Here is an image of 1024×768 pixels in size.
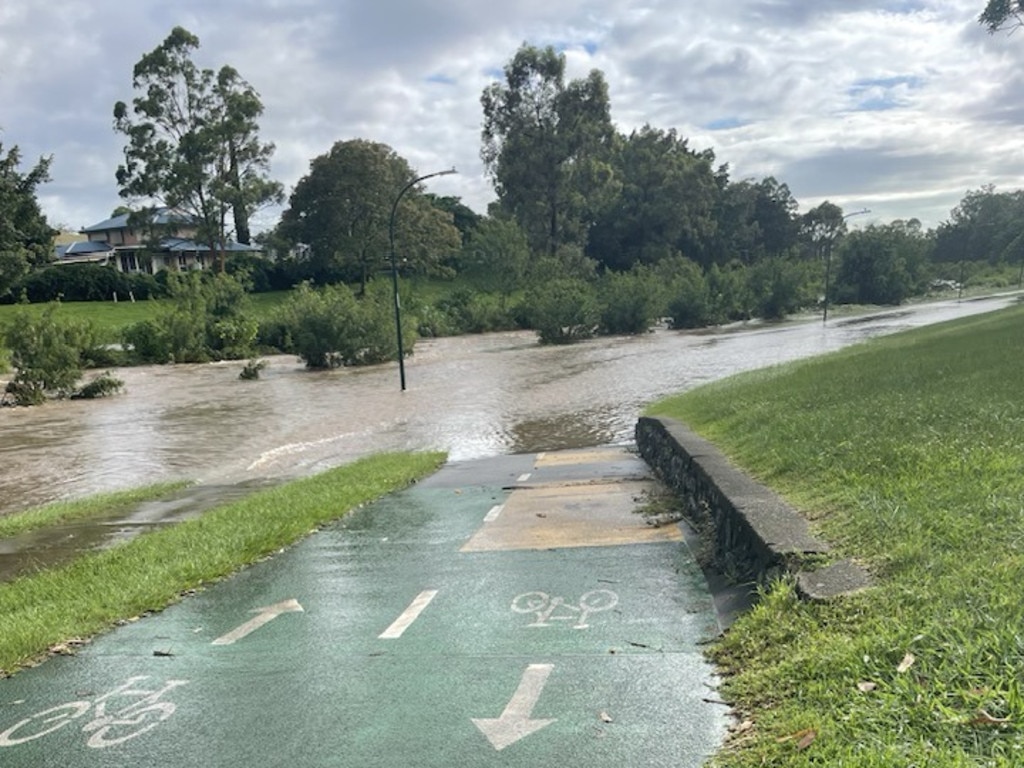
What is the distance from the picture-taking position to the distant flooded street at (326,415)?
1606cm

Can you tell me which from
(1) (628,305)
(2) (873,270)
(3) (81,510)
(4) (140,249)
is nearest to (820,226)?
(2) (873,270)

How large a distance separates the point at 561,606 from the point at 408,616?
37.2 inches

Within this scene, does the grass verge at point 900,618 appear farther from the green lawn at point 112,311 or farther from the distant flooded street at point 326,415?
the green lawn at point 112,311

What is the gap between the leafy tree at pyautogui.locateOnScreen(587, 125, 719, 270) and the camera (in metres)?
86.9

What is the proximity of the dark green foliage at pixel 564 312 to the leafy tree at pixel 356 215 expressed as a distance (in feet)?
55.3

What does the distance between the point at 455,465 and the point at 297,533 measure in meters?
5.46

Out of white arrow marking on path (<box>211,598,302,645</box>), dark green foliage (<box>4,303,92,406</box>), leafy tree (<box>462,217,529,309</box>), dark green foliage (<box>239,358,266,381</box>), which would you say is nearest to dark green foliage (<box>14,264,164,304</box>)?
leafy tree (<box>462,217,529,309</box>)

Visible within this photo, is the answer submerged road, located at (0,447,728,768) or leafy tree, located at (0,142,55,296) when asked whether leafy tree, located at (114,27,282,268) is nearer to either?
leafy tree, located at (0,142,55,296)

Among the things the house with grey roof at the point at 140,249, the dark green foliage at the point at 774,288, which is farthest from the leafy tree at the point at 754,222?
the house with grey roof at the point at 140,249

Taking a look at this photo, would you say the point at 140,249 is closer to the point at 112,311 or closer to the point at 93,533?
the point at 112,311

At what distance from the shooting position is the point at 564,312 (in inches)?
2120

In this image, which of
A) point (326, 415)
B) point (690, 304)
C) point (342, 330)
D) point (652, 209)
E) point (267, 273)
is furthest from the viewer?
point (652, 209)

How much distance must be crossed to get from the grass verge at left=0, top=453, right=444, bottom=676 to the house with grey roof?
58.6 meters

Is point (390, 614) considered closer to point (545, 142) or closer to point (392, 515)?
point (392, 515)
